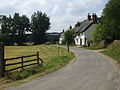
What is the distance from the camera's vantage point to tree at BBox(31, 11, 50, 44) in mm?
98375

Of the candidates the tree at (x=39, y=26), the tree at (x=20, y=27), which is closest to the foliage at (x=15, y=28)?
the tree at (x=20, y=27)

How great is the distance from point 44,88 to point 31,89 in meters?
0.66

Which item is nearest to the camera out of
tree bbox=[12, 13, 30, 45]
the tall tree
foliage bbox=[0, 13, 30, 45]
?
the tall tree

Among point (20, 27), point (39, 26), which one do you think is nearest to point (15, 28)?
point (20, 27)

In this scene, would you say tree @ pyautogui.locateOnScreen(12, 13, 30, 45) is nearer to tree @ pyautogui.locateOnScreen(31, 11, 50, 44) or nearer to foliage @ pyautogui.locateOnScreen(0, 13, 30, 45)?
foliage @ pyautogui.locateOnScreen(0, 13, 30, 45)

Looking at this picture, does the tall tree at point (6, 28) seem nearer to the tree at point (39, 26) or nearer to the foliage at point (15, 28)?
the foliage at point (15, 28)

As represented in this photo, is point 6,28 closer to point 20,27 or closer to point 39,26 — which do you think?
point 20,27

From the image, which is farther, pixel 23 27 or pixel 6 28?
pixel 23 27

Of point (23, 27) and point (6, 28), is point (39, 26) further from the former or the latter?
point (6, 28)

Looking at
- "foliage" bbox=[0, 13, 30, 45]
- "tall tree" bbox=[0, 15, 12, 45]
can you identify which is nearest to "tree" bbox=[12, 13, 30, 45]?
"foliage" bbox=[0, 13, 30, 45]

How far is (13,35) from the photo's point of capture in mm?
96438

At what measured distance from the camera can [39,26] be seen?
100188 millimetres

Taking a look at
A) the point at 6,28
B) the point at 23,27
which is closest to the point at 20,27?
the point at 23,27

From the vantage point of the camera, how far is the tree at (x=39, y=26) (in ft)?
323
